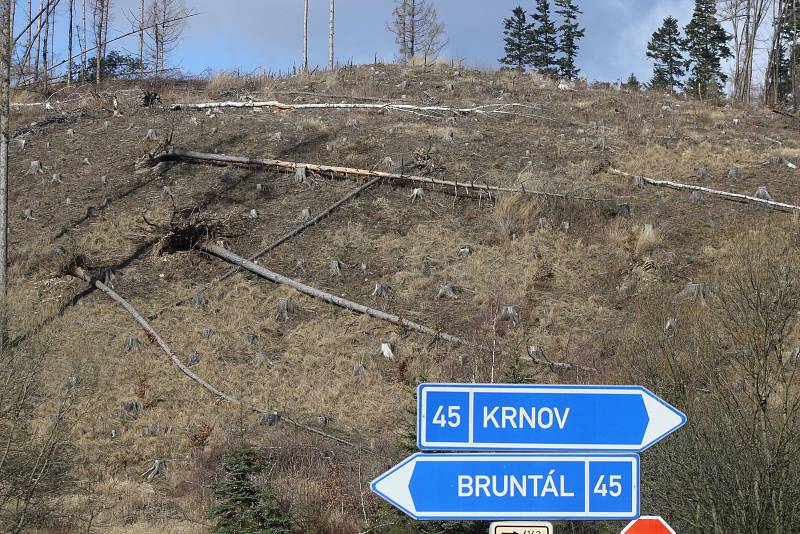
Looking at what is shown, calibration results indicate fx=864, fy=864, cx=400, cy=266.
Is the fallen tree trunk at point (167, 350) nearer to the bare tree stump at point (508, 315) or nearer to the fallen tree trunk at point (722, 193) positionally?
the bare tree stump at point (508, 315)

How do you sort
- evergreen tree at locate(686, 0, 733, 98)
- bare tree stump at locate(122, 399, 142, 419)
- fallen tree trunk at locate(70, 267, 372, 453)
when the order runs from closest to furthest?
fallen tree trunk at locate(70, 267, 372, 453) < bare tree stump at locate(122, 399, 142, 419) < evergreen tree at locate(686, 0, 733, 98)

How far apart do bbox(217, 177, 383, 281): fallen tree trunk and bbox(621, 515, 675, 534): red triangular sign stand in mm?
13661

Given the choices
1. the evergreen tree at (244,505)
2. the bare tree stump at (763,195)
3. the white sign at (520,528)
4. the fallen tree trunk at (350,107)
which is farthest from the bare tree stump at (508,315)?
the white sign at (520,528)

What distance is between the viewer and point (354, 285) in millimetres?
16781

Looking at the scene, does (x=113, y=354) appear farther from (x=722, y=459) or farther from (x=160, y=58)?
(x=160, y=58)

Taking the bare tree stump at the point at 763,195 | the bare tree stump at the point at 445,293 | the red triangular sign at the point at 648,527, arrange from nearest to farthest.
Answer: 1. the red triangular sign at the point at 648,527
2. the bare tree stump at the point at 445,293
3. the bare tree stump at the point at 763,195

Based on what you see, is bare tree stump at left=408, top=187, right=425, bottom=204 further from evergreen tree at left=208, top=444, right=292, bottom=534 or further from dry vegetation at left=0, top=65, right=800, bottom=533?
evergreen tree at left=208, top=444, right=292, bottom=534

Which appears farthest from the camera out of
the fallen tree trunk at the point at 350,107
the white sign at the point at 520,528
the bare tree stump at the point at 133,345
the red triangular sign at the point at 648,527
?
the fallen tree trunk at the point at 350,107

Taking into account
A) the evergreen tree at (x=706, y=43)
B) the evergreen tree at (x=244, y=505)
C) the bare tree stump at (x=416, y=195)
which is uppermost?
the evergreen tree at (x=706, y=43)

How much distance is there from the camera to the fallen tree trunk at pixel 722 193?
1828cm

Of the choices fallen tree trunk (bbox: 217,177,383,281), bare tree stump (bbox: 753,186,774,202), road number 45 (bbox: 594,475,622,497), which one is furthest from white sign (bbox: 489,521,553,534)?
bare tree stump (bbox: 753,186,774,202)

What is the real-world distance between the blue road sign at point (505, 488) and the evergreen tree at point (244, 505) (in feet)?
17.3

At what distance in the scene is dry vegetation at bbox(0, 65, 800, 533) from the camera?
1081 cm

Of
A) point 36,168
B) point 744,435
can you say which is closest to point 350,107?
point 36,168
